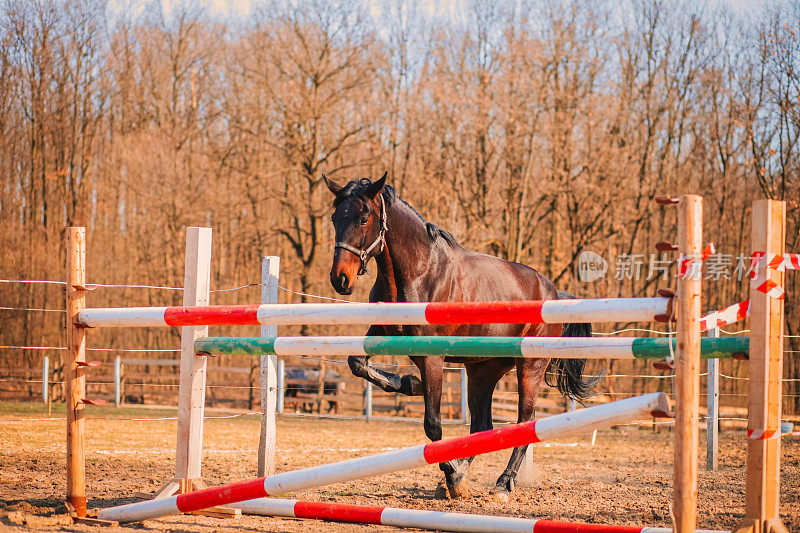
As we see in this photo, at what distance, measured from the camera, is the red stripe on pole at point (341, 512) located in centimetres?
371

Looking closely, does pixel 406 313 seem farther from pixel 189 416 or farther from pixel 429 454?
pixel 189 416

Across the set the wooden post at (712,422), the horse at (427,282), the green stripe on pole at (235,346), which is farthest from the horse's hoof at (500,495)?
the wooden post at (712,422)

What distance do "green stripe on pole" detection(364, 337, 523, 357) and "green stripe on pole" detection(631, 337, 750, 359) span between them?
65cm

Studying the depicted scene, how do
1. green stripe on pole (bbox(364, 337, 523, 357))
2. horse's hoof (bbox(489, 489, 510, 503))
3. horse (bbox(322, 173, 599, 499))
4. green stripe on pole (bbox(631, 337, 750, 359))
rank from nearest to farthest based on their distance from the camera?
green stripe on pole (bbox(631, 337, 750, 359))
green stripe on pole (bbox(364, 337, 523, 357))
horse (bbox(322, 173, 599, 499))
horse's hoof (bbox(489, 489, 510, 503))

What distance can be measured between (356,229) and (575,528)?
2242mm

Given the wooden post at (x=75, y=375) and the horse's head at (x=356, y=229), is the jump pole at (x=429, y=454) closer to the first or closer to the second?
the wooden post at (x=75, y=375)

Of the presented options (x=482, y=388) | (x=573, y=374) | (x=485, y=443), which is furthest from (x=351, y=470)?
(x=573, y=374)

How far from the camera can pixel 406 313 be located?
11.5 ft

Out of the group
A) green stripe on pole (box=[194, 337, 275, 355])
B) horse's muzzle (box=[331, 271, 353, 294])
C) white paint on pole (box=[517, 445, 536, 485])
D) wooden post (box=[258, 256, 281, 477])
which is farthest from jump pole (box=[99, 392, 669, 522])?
white paint on pole (box=[517, 445, 536, 485])

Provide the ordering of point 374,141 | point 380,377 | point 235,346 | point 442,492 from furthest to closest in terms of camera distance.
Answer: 1. point 374,141
2. point 442,492
3. point 380,377
4. point 235,346

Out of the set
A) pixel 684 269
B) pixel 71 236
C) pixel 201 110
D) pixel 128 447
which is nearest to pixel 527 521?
pixel 684 269

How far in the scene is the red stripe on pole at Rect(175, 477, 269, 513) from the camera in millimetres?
3592

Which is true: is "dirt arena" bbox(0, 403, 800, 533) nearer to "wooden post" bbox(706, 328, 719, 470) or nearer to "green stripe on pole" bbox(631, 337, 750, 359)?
"wooden post" bbox(706, 328, 719, 470)

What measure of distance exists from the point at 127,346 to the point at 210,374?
9.98 ft
